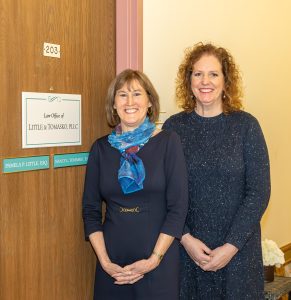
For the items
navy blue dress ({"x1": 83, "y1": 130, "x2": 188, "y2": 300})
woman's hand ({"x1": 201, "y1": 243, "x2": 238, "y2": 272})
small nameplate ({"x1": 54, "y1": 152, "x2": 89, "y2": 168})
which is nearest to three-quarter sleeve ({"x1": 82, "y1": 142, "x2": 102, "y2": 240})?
navy blue dress ({"x1": 83, "y1": 130, "x2": 188, "y2": 300})

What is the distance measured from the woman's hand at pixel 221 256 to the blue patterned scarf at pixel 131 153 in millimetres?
484

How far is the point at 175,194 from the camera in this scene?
77.4 inches

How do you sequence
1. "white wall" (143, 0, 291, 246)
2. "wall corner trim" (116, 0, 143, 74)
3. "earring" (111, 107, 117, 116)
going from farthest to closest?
"white wall" (143, 0, 291, 246)
"wall corner trim" (116, 0, 143, 74)
"earring" (111, 107, 117, 116)

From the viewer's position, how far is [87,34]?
7.22 feet

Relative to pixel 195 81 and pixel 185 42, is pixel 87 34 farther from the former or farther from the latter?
pixel 185 42

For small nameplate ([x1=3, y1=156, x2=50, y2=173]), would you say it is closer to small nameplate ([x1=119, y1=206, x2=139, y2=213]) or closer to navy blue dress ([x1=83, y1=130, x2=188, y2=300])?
navy blue dress ([x1=83, y1=130, x2=188, y2=300])

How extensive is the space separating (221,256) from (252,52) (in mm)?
1887

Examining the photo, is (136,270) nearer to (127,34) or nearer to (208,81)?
(208,81)

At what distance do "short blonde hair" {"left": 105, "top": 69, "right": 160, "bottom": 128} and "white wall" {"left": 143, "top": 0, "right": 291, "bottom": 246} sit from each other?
50 cm

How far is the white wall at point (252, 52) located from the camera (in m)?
2.66

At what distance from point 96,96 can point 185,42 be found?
32.9 inches

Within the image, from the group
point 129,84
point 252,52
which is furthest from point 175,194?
point 252,52

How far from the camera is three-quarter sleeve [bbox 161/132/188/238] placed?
77.0 inches

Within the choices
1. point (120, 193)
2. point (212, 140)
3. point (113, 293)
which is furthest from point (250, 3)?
point (113, 293)
